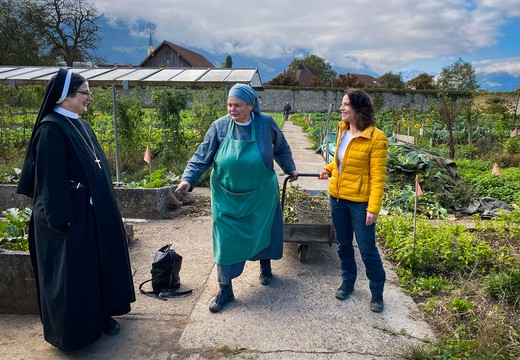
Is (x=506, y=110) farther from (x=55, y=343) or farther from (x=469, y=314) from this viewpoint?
(x=55, y=343)

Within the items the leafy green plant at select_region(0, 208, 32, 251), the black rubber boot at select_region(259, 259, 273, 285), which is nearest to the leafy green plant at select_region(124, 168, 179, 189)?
the leafy green plant at select_region(0, 208, 32, 251)

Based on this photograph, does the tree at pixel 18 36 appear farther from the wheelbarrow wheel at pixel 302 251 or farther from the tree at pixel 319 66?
the tree at pixel 319 66

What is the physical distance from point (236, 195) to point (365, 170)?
1060mm

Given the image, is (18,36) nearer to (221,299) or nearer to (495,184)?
(495,184)

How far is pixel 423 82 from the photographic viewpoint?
1811 inches

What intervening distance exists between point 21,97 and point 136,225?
225 inches

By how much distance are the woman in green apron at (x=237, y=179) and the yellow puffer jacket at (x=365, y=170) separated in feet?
2.13

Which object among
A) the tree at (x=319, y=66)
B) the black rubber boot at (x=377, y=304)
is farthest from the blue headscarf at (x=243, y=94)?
the tree at (x=319, y=66)

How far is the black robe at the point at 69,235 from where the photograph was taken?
2506mm

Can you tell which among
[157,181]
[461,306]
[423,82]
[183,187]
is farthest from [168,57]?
[461,306]

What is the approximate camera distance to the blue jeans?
3123mm

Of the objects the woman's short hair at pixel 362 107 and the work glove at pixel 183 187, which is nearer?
the woman's short hair at pixel 362 107

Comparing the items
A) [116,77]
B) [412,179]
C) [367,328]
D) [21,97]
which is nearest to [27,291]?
[367,328]

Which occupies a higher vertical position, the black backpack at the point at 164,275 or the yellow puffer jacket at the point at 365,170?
the yellow puffer jacket at the point at 365,170
